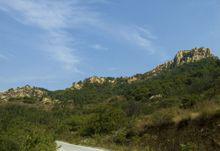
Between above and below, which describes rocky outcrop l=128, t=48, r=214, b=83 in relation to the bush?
above

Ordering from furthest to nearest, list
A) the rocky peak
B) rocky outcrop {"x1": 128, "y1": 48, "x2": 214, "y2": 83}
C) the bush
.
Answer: rocky outcrop {"x1": 128, "y1": 48, "x2": 214, "y2": 83}
the rocky peak
the bush

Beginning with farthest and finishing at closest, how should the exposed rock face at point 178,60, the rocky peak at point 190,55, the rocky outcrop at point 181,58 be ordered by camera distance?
the rocky outcrop at point 181,58
the exposed rock face at point 178,60
the rocky peak at point 190,55

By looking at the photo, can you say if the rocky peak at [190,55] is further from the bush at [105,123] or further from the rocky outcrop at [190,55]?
the bush at [105,123]

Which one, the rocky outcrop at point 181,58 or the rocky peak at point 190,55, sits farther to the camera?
the rocky outcrop at point 181,58

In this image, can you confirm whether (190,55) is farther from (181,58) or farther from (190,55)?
(181,58)

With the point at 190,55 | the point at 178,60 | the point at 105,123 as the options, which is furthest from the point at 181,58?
the point at 105,123

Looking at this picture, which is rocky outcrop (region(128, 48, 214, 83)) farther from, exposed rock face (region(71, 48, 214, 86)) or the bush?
the bush

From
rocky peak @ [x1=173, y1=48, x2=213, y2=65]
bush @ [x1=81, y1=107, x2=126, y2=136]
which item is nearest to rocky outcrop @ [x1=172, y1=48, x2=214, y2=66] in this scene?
rocky peak @ [x1=173, y1=48, x2=213, y2=65]

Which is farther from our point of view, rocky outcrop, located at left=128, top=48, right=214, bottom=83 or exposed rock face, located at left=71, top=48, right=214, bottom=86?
rocky outcrop, located at left=128, top=48, right=214, bottom=83

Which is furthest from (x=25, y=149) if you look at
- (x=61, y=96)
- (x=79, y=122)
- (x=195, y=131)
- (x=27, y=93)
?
(x=27, y=93)

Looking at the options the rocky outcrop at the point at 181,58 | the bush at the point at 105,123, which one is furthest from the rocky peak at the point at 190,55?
the bush at the point at 105,123

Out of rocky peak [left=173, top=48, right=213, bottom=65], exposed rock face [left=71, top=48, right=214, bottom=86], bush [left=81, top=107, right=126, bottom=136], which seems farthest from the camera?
exposed rock face [left=71, top=48, right=214, bottom=86]

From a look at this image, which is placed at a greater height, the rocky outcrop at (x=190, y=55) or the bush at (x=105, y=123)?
the rocky outcrop at (x=190, y=55)

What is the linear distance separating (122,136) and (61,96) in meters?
156
